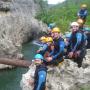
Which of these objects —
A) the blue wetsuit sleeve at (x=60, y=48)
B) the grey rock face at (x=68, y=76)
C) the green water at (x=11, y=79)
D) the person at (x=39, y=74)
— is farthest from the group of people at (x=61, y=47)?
the green water at (x=11, y=79)

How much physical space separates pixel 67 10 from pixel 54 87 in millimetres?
45821

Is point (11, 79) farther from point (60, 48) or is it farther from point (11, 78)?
point (60, 48)

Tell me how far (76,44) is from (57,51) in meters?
0.93

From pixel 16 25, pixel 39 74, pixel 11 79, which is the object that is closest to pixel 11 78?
pixel 11 79

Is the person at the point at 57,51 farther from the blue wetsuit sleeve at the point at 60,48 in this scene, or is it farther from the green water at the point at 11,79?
the green water at the point at 11,79

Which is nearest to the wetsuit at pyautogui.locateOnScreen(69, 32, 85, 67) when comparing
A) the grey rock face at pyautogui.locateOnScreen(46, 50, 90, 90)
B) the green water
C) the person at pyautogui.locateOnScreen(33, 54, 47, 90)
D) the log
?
the grey rock face at pyautogui.locateOnScreen(46, 50, 90, 90)

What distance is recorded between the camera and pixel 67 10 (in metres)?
59.6

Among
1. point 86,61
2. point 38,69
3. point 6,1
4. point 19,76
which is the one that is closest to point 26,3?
point 6,1

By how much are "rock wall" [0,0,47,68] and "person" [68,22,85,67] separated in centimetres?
1213

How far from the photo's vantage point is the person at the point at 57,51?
14344mm

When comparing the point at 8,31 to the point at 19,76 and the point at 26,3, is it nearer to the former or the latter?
the point at 19,76

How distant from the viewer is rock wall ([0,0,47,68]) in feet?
91.2

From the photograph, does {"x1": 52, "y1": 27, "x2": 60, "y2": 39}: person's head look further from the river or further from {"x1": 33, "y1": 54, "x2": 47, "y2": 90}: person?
the river

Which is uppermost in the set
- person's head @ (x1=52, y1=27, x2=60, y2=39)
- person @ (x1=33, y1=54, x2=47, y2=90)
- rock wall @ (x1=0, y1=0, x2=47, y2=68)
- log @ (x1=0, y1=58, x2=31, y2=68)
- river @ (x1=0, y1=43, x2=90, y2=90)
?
person's head @ (x1=52, y1=27, x2=60, y2=39)
